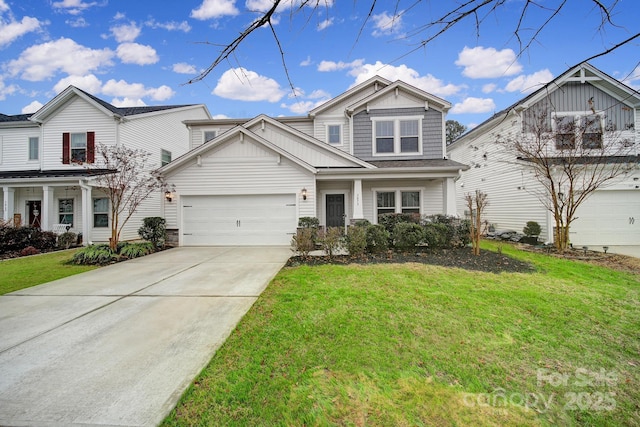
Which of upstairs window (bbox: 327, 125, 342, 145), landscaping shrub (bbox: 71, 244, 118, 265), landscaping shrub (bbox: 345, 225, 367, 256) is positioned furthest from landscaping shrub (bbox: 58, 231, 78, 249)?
upstairs window (bbox: 327, 125, 342, 145)

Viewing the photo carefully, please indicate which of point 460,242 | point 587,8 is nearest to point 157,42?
point 587,8

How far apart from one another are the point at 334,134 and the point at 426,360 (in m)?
11.7

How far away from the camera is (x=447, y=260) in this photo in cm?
747

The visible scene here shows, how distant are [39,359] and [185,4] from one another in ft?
14.8

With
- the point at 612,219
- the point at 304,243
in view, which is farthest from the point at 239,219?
the point at 612,219

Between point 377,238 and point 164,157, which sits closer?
point 377,238

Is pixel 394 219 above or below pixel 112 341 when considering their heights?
above

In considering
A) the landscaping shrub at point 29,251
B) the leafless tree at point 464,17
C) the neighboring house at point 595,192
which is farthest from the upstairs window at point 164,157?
the neighboring house at point 595,192

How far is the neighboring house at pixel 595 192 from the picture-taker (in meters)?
11.1

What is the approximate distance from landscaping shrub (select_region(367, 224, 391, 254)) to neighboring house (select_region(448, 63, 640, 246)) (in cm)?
606

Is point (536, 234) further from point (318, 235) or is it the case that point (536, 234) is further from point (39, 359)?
point (39, 359)

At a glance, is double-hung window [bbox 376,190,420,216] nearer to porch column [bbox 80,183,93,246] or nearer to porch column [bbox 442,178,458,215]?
porch column [bbox 442,178,458,215]

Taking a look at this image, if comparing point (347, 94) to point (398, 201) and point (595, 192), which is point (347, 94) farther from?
point (595, 192)

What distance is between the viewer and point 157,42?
4016mm
